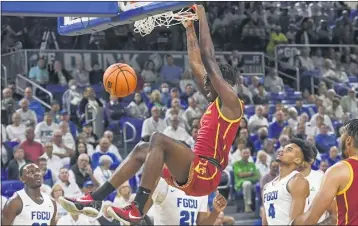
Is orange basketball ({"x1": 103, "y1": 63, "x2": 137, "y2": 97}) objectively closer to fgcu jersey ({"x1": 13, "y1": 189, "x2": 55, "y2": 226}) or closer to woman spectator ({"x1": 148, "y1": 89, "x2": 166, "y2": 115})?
fgcu jersey ({"x1": 13, "y1": 189, "x2": 55, "y2": 226})

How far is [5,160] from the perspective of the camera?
1462 centimetres

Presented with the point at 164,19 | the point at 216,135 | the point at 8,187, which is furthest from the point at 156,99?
the point at 216,135

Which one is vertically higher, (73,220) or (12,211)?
(12,211)

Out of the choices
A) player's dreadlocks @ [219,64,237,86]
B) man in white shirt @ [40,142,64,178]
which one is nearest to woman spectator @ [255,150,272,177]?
man in white shirt @ [40,142,64,178]

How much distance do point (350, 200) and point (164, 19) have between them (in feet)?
11.7

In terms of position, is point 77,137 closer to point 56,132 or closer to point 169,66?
point 56,132

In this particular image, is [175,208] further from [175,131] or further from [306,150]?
[175,131]

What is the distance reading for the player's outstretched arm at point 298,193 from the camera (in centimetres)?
965

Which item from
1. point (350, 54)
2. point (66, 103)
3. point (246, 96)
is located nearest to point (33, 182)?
point (66, 103)

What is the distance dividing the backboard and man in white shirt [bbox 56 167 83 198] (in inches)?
181

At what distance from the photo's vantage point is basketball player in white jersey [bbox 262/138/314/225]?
32.3ft

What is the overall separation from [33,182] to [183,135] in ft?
16.5

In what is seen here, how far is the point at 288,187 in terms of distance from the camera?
10.0m

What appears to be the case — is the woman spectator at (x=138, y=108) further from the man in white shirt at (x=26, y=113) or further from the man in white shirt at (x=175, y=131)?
the man in white shirt at (x=26, y=113)
